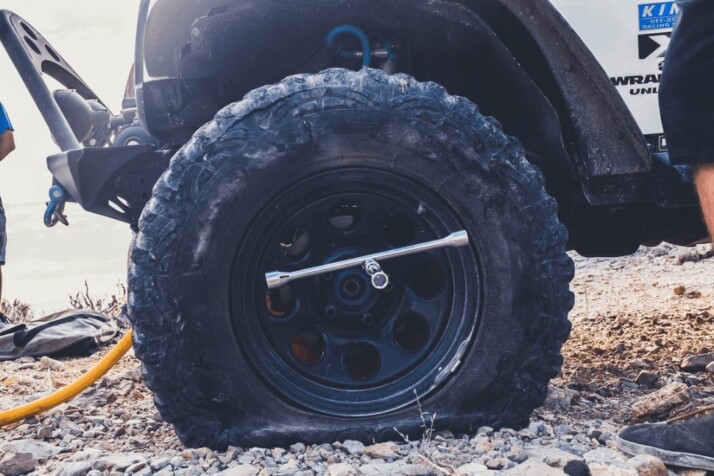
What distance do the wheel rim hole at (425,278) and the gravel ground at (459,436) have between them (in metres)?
0.45

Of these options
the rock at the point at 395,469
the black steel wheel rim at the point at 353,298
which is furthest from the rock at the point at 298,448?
the rock at the point at 395,469

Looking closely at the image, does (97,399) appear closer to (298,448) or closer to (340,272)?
(298,448)

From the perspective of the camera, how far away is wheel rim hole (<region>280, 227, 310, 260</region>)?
2416mm

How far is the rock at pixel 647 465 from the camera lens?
204 centimetres

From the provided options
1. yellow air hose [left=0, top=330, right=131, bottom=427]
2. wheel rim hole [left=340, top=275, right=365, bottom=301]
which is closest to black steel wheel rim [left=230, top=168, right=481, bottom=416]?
wheel rim hole [left=340, top=275, right=365, bottom=301]

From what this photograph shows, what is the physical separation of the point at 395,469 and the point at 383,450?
155 millimetres

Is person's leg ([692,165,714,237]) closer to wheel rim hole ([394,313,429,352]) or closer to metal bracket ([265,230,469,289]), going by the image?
metal bracket ([265,230,469,289])

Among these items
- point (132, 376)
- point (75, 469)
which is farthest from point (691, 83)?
point (132, 376)

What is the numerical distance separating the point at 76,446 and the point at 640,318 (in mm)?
3448

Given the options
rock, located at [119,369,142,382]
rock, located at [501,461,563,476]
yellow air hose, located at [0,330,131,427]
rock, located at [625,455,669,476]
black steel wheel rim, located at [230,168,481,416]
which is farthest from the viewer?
rock, located at [119,369,142,382]

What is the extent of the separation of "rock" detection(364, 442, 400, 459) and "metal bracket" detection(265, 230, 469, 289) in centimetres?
46

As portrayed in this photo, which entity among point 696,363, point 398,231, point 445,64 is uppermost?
point 445,64

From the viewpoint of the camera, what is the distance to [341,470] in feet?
6.56

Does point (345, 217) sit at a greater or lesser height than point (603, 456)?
greater
